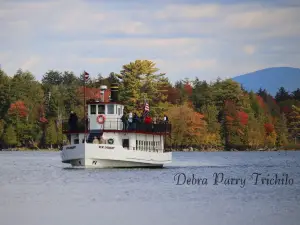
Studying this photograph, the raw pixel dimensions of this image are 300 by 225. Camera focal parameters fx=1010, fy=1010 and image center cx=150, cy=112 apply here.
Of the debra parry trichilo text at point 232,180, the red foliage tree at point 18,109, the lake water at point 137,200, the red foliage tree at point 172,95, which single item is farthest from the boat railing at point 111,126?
the red foliage tree at point 172,95

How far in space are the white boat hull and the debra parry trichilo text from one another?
3366 millimetres

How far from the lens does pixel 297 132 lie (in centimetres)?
19088

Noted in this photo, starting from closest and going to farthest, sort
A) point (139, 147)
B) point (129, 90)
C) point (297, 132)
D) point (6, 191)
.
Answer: point (6, 191) → point (139, 147) → point (129, 90) → point (297, 132)

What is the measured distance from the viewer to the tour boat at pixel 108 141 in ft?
240

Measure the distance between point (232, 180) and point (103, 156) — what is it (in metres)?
9.75

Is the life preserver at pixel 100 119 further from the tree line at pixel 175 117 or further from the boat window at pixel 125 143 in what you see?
the tree line at pixel 175 117

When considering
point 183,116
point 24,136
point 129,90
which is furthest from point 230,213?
point 24,136

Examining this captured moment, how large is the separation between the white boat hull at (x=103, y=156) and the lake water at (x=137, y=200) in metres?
0.67

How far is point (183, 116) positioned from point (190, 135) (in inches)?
229

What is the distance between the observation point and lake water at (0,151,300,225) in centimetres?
4600

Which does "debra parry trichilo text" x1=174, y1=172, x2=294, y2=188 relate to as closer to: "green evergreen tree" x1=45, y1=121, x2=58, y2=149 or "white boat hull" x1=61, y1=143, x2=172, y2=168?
"white boat hull" x1=61, y1=143, x2=172, y2=168

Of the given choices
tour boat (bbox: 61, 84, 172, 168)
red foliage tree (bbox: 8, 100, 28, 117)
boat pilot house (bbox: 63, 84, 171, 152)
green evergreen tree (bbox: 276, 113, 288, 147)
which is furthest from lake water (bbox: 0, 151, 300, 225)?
green evergreen tree (bbox: 276, 113, 288, 147)

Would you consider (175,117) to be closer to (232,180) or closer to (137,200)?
(232,180)

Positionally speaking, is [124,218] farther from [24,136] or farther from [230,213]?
[24,136]
